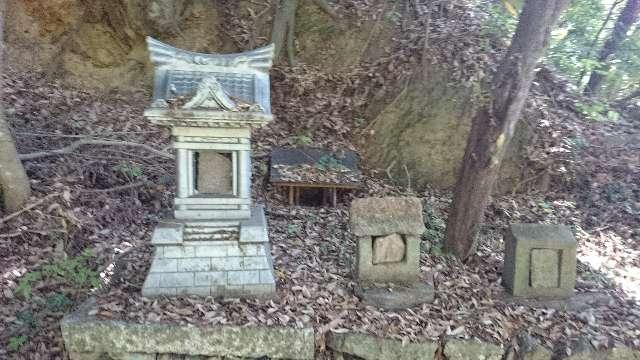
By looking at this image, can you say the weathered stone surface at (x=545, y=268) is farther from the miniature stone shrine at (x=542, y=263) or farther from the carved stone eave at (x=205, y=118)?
the carved stone eave at (x=205, y=118)

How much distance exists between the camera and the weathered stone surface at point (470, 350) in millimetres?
4301

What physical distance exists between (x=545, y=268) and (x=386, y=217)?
1.82 metres

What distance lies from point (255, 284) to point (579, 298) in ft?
11.6

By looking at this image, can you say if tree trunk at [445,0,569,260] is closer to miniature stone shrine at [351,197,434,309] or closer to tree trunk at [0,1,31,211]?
miniature stone shrine at [351,197,434,309]

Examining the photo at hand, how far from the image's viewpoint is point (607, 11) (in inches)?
431

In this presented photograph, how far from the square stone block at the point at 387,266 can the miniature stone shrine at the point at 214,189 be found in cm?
98

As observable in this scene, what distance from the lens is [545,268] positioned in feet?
16.5

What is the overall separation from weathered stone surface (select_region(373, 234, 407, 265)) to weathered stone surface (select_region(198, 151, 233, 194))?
1645 millimetres

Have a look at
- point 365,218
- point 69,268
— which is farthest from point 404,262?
point 69,268

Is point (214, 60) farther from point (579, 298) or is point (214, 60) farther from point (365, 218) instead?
point (579, 298)

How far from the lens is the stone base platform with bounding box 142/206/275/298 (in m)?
4.49

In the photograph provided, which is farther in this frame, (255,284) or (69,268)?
(69,268)

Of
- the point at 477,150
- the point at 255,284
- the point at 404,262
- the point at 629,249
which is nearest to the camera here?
the point at 255,284

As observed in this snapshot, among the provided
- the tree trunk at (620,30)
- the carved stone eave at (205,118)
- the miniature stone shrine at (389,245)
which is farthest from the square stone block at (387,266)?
the tree trunk at (620,30)
